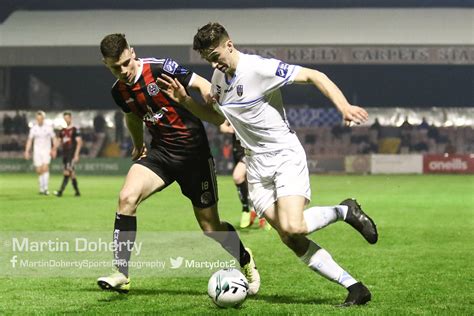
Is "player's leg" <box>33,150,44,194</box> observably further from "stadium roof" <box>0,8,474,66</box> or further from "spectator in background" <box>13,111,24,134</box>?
"stadium roof" <box>0,8,474,66</box>

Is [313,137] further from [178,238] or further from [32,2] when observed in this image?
[178,238]

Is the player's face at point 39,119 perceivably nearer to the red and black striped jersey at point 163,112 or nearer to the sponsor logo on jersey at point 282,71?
the red and black striped jersey at point 163,112

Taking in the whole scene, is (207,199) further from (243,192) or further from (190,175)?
(243,192)

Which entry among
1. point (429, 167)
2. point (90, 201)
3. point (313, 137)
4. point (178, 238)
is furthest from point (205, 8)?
point (178, 238)

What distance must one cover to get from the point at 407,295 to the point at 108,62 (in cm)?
334

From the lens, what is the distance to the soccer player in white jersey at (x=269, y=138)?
22.4 feet

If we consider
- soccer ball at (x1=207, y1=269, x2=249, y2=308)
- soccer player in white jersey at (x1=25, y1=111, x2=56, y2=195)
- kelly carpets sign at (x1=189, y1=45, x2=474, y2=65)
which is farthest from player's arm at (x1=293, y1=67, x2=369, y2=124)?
kelly carpets sign at (x1=189, y1=45, x2=474, y2=65)

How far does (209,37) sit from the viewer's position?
6.72 m

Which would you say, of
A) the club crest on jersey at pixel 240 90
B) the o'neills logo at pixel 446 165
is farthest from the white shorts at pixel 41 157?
the o'neills logo at pixel 446 165

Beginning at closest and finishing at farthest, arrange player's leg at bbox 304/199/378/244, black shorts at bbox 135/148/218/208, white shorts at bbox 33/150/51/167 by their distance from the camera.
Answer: player's leg at bbox 304/199/378/244 → black shorts at bbox 135/148/218/208 → white shorts at bbox 33/150/51/167

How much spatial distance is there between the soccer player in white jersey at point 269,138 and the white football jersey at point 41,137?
19.0 meters

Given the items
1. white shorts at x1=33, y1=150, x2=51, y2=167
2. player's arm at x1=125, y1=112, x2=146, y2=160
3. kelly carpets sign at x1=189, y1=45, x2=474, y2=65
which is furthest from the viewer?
kelly carpets sign at x1=189, y1=45, x2=474, y2=65

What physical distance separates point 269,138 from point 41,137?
19.6 meters

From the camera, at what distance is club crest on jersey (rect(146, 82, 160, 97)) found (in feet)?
25.1
